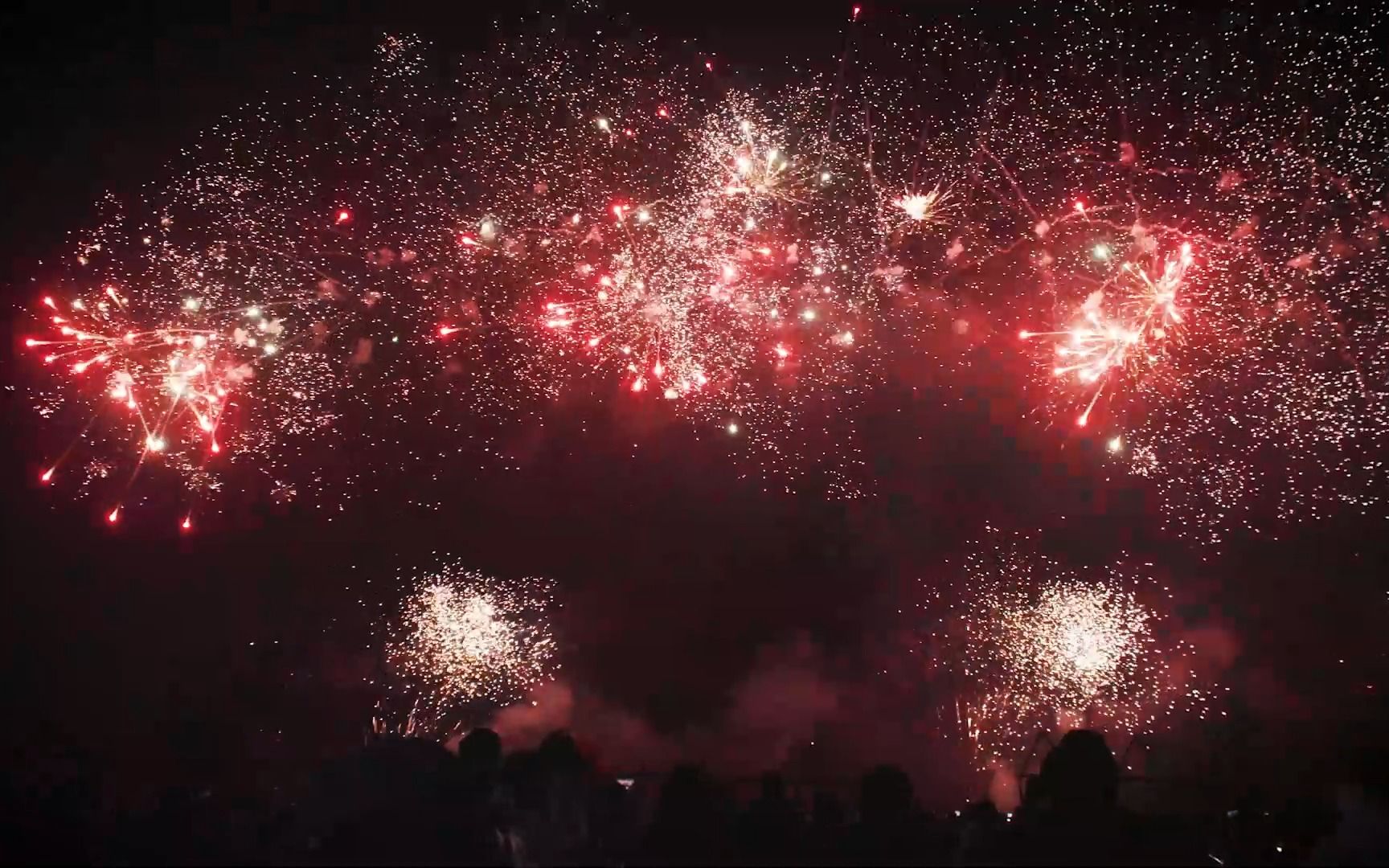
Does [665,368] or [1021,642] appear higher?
[665,368]

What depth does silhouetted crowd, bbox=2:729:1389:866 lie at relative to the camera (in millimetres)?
8891

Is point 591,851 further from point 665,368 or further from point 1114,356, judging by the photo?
point 1114,356

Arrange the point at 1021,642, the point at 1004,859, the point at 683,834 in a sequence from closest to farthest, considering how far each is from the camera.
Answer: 1. the point at 1004,859
2. the point at 683,834
3. the point at 1021,642

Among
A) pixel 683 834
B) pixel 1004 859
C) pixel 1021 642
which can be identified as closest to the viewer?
pixel 1004 859

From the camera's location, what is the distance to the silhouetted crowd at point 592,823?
8.89 m

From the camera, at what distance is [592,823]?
387 inches

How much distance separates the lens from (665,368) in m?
9.94

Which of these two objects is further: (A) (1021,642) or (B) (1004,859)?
(A) (1021,642)

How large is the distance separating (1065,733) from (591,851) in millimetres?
5646

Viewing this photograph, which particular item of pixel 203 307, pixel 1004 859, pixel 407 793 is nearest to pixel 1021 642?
pixel 1004 859

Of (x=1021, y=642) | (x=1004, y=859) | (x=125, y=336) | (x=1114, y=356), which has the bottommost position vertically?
(x=1004, y=859)

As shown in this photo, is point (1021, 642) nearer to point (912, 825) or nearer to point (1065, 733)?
point (1065, 733)

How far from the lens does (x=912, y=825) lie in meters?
10.0

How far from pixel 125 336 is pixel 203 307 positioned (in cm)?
101
